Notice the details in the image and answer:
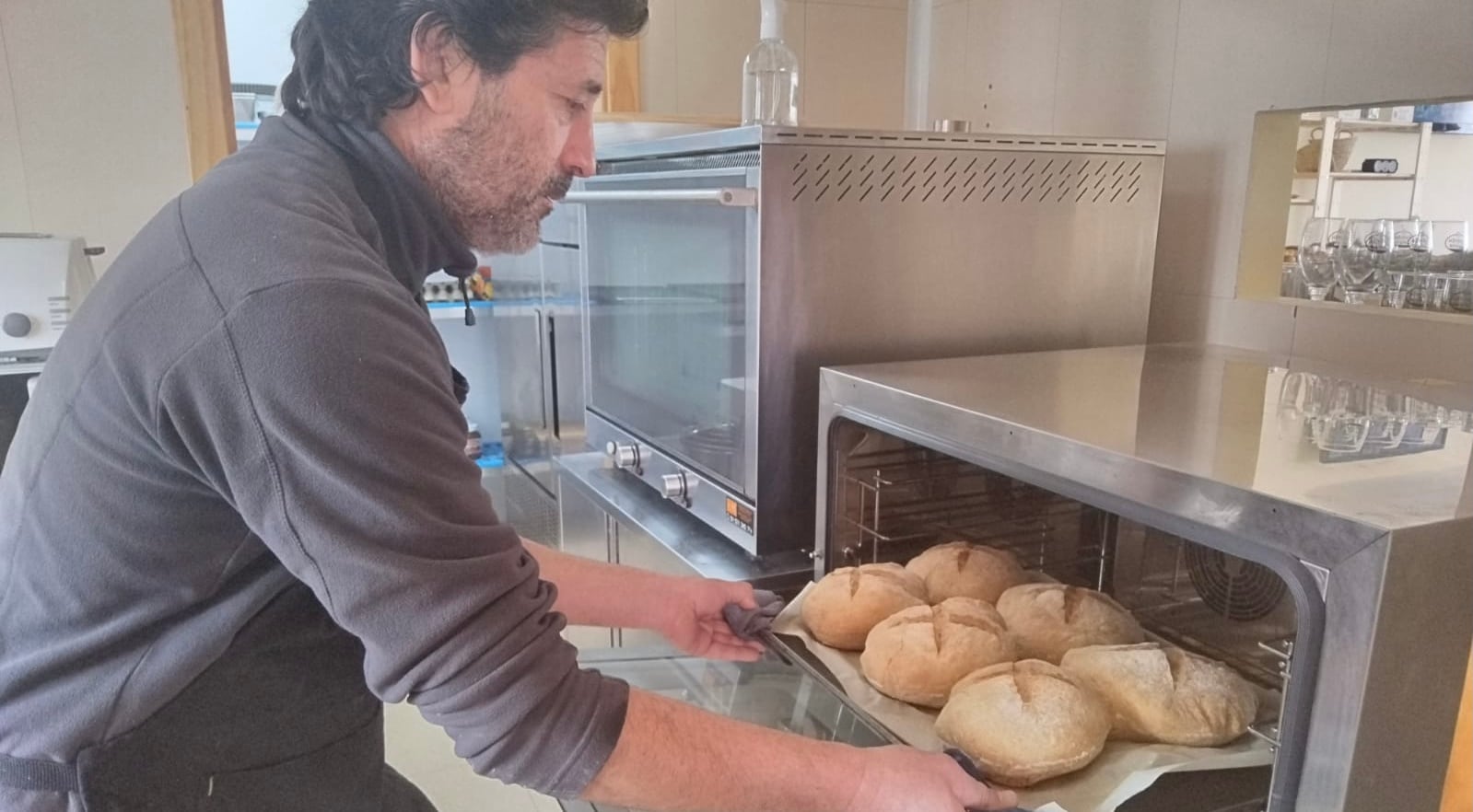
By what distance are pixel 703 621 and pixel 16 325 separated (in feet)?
4.67

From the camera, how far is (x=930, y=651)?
2.87 ft

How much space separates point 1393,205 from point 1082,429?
2.72m

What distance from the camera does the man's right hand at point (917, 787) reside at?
2.29 feet

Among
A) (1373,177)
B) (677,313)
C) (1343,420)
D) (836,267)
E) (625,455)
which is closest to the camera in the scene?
(1343,420)

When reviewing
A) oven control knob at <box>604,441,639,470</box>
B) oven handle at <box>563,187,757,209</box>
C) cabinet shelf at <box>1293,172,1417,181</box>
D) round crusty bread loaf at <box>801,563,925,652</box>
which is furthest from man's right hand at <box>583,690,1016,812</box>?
cabinet shelf at <box>1293,172,1417,181</box>

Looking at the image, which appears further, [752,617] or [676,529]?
[676,529]

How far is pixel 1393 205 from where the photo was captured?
2873 millimetres

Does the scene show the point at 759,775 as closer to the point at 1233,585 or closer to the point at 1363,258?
the point at 1233,585

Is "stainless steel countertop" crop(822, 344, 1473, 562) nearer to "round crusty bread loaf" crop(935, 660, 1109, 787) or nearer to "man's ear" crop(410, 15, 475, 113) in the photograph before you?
"round crusty bread loaf" crop(935, 660, 1109, 787)

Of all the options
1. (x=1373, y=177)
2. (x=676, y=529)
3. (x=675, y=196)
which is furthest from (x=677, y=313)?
(x=1373, y=177)

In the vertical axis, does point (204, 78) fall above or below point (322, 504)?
above

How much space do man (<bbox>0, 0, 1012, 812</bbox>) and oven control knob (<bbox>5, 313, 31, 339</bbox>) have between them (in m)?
1.18

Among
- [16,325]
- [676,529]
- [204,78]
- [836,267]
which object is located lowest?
[676,529]

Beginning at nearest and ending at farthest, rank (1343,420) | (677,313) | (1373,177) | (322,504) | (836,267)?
(322,504) < (1343,420) < (836,267) < (677,313) < (1373,177)
